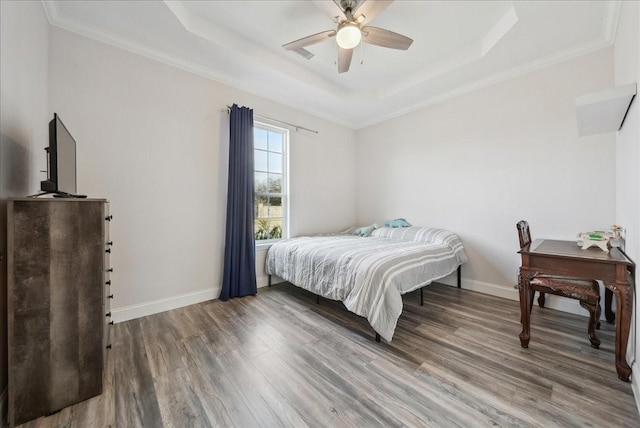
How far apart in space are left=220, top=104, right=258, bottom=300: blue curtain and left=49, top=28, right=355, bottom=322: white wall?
0.15 metres

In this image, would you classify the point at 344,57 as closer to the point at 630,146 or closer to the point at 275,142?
the point at 275,142

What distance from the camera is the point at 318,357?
1.83m

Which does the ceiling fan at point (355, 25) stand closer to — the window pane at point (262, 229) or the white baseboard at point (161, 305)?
the window pane at point (262, 229)

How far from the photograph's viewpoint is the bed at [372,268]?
77.5 inches

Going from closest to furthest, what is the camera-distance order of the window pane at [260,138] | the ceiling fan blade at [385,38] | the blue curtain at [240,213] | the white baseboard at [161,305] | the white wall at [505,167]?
the ceiling fan blade at [385,38], the white baseboard at [161,305], the white wall at [505,167], the blue curtain at [240,213], the window pane at [260,138]

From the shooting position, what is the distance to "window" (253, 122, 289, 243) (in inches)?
139

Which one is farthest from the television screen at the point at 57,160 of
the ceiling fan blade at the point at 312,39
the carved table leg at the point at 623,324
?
the carved table leg at the point at 623,324

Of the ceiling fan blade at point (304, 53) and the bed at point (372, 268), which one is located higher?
the ceiling fan blade at point (304, 53)

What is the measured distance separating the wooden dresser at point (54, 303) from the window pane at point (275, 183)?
2.29m

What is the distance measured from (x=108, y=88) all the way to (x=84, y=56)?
0.29m

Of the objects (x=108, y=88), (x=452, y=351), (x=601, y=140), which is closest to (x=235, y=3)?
(x=108, y=88)

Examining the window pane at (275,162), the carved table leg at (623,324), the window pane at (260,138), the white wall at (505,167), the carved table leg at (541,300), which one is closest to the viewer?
the carved table leg at (623,324)

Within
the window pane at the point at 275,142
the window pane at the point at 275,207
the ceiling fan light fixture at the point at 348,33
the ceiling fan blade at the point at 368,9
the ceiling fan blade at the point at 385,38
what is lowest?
the window pane at the point at 275,207

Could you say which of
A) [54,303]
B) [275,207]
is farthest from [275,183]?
[54,303]
